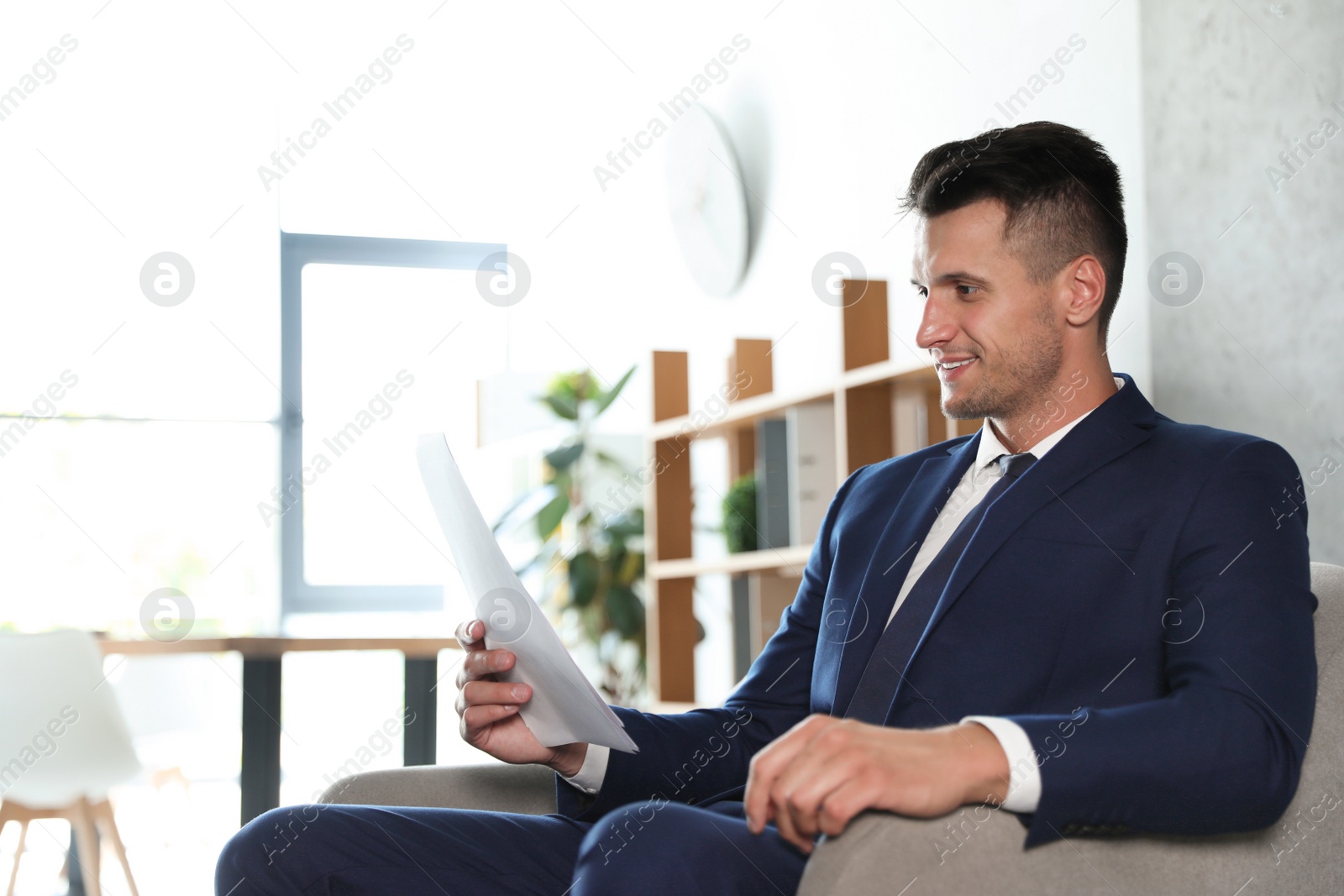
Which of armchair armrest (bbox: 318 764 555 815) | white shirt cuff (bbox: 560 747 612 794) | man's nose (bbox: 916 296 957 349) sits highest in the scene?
man's nose (bbox: 916 296 957 349)

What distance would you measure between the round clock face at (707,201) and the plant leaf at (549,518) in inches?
35.8

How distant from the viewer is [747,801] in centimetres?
88

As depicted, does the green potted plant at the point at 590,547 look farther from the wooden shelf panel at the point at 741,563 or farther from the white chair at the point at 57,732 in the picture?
the white chair at the point at 57,732

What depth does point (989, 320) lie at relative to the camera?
1.34m

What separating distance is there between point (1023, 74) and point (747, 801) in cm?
178

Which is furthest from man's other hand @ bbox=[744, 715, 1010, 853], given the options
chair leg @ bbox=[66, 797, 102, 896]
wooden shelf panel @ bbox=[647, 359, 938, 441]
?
chair leg @ bbox=[66, 797, 102, 896]

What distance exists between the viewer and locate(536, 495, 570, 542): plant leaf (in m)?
4.05

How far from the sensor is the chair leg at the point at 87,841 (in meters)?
2.85

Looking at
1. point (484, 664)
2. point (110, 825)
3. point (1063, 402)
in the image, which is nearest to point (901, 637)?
point (1063, 402)

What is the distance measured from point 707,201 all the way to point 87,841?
2.42 meters

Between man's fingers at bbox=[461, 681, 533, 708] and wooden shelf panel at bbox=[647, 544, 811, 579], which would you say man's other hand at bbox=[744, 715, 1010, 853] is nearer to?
man's fingers at bbox=[461, 681, 533, 708]

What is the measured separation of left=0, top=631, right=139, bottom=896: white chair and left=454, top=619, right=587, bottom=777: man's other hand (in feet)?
6.19

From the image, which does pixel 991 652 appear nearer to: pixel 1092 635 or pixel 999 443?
pixel 1092 635

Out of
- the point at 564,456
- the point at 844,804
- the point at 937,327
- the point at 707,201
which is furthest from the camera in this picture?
the point at 564,456
